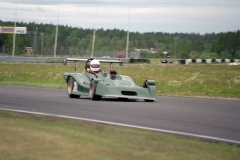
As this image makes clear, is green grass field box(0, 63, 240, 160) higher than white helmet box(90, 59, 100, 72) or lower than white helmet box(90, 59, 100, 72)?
lower

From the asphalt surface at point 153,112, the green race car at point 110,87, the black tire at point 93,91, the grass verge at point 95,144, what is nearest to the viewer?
the grass verge at point 95,144

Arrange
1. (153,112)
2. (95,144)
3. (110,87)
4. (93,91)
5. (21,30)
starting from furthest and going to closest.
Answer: (21,30)
(93,91)
(110,87)
(153,112)
(95,144)

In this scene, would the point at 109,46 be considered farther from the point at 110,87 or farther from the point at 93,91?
the point at 110,87

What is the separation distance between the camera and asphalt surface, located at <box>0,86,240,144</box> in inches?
488

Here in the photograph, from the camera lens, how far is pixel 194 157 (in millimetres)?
9188

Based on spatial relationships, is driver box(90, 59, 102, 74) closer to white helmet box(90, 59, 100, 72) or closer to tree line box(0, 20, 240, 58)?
white helmet box(90, 59, 100, 72)

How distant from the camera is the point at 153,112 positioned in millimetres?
15227

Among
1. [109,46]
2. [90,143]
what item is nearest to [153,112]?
[90,143]

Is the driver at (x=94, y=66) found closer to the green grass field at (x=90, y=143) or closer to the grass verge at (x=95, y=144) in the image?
the green grass field at (x=90, y=143)

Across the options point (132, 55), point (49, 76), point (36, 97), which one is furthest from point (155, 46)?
point (36, 97)

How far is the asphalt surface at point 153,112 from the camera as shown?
12.4 metres

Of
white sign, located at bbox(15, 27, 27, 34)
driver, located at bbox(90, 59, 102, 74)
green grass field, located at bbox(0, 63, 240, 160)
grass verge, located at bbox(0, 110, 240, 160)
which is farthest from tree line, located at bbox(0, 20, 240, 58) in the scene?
grass verge, located at bbox(0, 110, 240, 160)

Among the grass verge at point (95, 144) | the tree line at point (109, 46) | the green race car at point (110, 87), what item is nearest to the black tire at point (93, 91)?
the green race car at point (110, 87)

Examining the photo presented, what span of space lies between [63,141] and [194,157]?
7.42 feet
